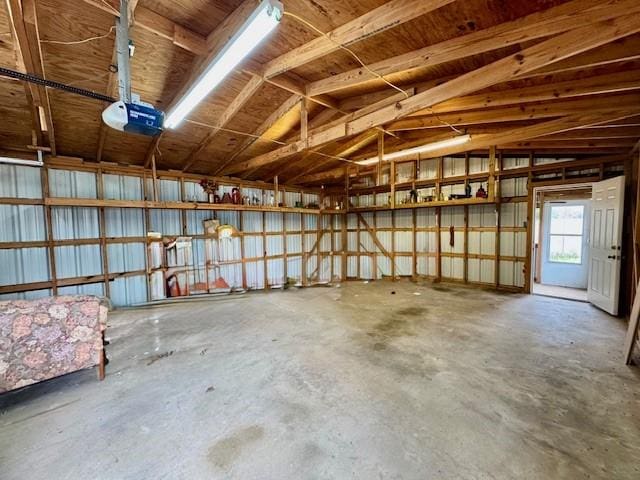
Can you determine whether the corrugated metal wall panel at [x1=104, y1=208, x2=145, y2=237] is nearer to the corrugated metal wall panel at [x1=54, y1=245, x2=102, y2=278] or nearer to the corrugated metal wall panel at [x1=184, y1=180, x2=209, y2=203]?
the corrugated metal wall panel at [x1=54, y1=245, x2=102, y2=278]

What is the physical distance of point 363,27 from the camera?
228cm

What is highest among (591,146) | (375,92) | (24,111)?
(375,92)

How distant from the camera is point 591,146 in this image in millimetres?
4871

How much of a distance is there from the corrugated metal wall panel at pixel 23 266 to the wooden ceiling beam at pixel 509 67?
5659 millimetres

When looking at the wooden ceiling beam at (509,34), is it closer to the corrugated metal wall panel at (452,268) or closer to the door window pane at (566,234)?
the corrugated metal wall panel at (452,268)

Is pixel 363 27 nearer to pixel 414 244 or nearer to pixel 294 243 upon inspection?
pixel 414 244

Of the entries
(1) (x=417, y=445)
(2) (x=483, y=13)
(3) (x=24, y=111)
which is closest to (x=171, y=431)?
(1) (x=417, y=445)

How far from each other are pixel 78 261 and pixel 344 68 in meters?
6.14

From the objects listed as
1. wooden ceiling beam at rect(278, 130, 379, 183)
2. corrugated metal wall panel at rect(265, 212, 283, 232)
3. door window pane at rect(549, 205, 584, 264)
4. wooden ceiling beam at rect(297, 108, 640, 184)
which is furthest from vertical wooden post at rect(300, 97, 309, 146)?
door window pane at rect(549, 205, 584, 264)

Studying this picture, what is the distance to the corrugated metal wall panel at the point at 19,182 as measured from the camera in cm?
461

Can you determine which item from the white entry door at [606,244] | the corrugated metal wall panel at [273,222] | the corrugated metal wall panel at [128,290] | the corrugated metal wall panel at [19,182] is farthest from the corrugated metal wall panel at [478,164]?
the corrugated metal wall panel at [19,182]

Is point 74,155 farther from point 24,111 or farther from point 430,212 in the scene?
point 430,212

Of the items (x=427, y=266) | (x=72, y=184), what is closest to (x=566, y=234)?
(x=427, y=266)

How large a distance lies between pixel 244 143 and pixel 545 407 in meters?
5.77
